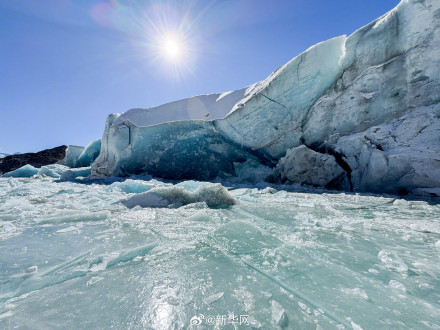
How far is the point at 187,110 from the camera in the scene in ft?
33.8

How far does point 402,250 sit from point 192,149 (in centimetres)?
794

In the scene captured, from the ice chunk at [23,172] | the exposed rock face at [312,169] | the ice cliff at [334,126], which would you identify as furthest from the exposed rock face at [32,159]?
the exposed rock face at [312,169]

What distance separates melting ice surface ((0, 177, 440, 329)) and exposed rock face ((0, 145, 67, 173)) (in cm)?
2807

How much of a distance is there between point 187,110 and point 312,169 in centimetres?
683

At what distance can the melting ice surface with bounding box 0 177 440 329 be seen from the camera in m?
0.82

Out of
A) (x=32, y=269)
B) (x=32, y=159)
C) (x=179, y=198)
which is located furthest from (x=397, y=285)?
(x=32, y=159)

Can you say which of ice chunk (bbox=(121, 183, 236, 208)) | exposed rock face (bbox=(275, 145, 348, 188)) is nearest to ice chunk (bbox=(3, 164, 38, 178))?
ice chunk (bbox=(121, 183, 236, 208))

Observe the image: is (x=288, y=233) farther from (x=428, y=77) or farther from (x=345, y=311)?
(x=428, y=77)

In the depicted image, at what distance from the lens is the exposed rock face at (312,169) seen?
5336mm

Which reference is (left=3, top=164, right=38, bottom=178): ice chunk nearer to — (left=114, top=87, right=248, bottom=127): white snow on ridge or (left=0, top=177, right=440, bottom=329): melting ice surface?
(left=114, top=87, right=248, bottom=127): white snow on ridge

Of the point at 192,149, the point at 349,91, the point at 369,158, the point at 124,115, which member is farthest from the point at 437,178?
the point at 124,115

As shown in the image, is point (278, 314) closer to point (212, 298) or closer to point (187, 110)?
point (212, 298)

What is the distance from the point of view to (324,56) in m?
6.48

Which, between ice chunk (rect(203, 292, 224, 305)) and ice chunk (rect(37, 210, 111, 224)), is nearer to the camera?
ice chunk (rect(203, 292, 224, 305))
